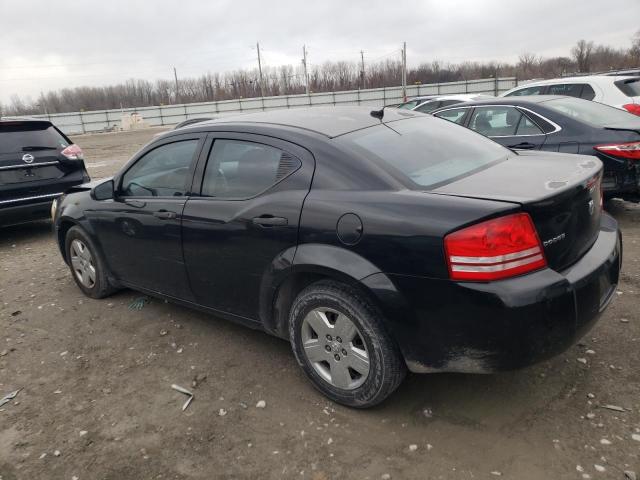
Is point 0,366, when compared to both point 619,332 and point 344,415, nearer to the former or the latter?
point 344,415

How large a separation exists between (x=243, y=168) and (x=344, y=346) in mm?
1278

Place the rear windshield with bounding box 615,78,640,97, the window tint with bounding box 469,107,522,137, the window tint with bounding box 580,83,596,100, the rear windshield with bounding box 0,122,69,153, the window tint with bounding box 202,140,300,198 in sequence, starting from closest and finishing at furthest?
the window tint with bounding box 202,140,300,198
the window tint with bounding box 469,107,522,137
the rear windshield with bounding box 0,122,69,153
the rear windshield with bounding box 615,78,640,97
the window tint with bounding box 580,83,596,100

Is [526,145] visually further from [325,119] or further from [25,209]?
[25,209]

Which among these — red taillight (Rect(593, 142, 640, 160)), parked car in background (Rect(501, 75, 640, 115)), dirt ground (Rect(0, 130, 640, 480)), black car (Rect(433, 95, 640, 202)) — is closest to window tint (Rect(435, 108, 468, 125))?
black car (Rect(433, 95, 640, 202))

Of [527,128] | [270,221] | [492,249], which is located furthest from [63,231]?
[527,128]

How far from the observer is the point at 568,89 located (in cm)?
991

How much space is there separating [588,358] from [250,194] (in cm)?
231

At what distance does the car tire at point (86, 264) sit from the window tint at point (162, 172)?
77cm

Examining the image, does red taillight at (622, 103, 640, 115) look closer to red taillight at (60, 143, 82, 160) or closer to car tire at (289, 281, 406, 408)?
car tire at (289, 281, 406, 408)

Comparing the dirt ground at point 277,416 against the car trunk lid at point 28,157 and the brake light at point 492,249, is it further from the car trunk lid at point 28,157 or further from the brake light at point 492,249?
the car trunk lid at point 28,157

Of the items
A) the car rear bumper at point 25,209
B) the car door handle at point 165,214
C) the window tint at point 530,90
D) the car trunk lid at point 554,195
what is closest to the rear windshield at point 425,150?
the car trunk lid at point 554,195

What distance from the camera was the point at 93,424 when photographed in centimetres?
296

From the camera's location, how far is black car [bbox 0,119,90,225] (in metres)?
6.54

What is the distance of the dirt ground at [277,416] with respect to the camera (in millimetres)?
2471
